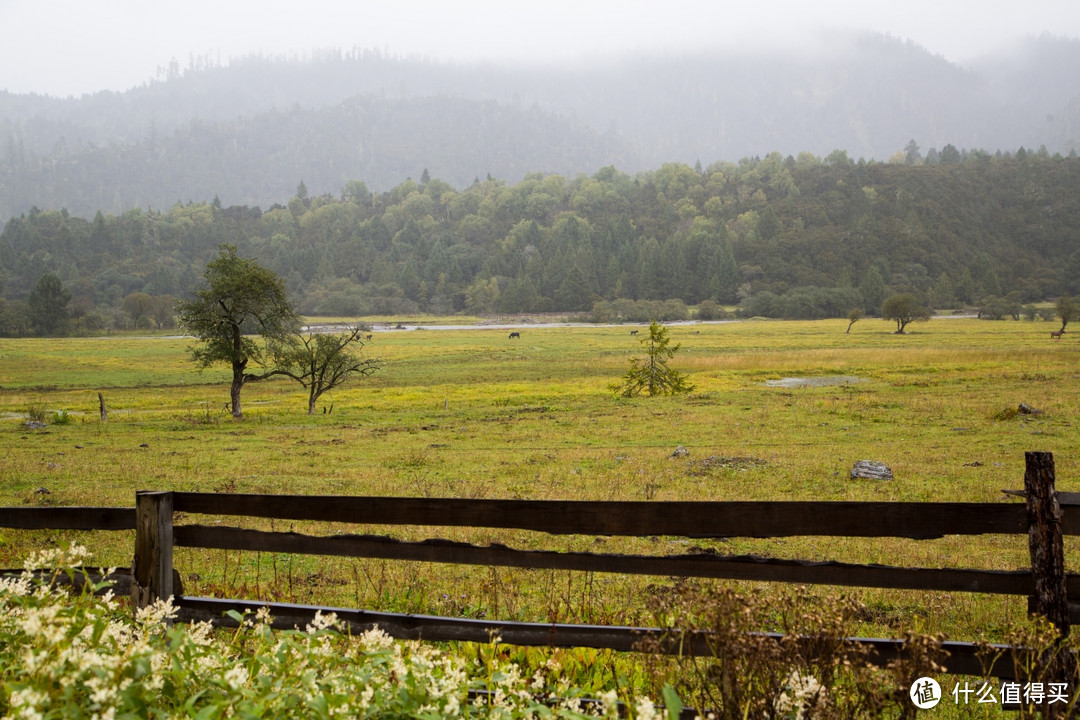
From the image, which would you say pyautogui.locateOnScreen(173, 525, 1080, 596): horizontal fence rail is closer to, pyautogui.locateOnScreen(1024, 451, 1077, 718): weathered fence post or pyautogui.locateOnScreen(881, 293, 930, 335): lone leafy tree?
pyautogui.locateOnScreen(1024, 451, 1077, 718): weathered fence post

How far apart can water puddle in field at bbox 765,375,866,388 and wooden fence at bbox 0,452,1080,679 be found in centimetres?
4097

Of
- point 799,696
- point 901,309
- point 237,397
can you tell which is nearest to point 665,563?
point 799,696

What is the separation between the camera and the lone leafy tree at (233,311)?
3753 centimetres

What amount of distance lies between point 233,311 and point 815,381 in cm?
3413

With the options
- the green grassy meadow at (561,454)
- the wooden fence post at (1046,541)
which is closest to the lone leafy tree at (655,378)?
the green grassy meadow at (561,454)

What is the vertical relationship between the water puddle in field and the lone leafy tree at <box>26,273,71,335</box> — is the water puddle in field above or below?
below

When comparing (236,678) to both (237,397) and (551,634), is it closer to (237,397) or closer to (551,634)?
(551,634)

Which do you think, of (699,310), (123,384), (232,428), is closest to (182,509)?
(232,428)

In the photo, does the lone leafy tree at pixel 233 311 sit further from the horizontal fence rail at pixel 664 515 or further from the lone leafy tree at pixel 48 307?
the lone leafy tree at pixel 48 307

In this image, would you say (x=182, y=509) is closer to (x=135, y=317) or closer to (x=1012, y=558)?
(x=1012, y=558)

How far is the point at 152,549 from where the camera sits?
5.65m

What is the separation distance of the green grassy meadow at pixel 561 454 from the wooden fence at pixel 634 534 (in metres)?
1.70

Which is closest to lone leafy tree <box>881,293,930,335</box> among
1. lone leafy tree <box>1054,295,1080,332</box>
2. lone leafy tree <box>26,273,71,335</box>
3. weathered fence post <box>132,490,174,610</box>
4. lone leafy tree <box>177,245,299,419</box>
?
lone leafy tree <box>1054,295,1080,332</box>

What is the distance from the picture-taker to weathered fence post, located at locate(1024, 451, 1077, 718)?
4762mm
